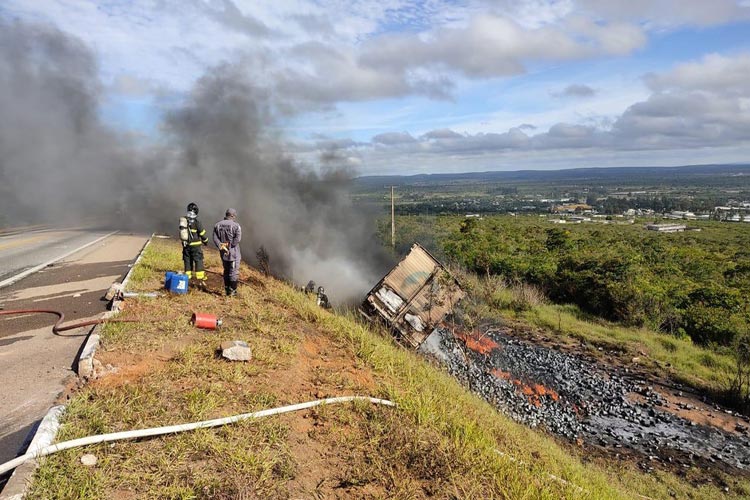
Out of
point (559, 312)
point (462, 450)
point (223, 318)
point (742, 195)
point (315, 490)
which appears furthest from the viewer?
point (742, 195)

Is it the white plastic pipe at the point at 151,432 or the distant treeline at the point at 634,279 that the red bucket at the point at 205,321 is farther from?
the distant treeline at the point at 634,279

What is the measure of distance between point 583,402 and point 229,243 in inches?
361

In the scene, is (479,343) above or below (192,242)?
below

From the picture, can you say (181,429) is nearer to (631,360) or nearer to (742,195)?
(631,360)

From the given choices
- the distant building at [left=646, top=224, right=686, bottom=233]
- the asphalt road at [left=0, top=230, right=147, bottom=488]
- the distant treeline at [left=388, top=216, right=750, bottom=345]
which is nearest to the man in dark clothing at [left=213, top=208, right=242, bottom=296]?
the asphalt road at [left=0, top=230, right=147, bottom=488]

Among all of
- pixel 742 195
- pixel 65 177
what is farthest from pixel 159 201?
pixel 742 195

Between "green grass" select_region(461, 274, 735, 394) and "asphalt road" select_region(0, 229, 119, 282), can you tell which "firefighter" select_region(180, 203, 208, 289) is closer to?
"asphalt road" select_region(0, 229, 119, 282)

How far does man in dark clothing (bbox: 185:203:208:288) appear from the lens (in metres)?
7.88

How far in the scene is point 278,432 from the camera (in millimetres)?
3787

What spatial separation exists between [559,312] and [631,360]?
15.2 feet

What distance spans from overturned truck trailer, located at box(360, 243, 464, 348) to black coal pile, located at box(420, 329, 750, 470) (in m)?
1.12

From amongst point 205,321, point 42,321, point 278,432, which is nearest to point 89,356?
point 205,321

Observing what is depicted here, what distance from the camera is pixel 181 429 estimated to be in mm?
3451

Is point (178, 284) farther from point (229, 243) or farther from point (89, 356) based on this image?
point (89, 356)
